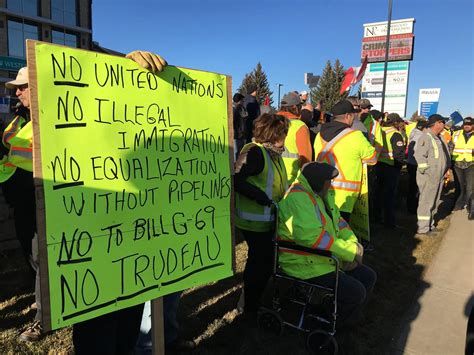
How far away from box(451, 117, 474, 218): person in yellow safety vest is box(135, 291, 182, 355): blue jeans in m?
6.77

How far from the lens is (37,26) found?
3161 centimetres

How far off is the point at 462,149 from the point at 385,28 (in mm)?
38767

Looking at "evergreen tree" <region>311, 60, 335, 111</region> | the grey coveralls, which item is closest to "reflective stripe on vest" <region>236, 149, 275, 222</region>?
the grey coveralls

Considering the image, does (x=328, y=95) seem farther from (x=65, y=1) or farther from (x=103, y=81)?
(x=103, y=81)

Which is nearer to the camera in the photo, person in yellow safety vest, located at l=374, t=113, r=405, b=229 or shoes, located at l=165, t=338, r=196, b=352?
shoes, located at l=165, t=338, r=196, b=352

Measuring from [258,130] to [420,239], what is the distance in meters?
4.10

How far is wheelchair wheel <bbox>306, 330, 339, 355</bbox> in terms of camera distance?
108 inches

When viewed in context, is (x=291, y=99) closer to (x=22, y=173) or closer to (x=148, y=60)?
(x=22, y=173)

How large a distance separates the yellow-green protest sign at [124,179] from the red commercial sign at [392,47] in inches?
1649

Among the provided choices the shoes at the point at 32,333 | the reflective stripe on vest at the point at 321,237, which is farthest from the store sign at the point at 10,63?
the reflective stripe on vest at the point at 321,237

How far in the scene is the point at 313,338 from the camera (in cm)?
284

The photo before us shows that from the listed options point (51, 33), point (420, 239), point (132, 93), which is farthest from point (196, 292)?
point (51, 33)

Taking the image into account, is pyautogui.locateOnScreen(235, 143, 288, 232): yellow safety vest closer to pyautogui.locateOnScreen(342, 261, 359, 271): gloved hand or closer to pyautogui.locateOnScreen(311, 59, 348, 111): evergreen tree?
pyautogui.locateOnScreen(342, 261, 359, 271): gloved hand

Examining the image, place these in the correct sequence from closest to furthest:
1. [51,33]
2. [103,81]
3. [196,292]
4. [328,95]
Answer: [103,81], [196,292], [51,33], [328,95]
